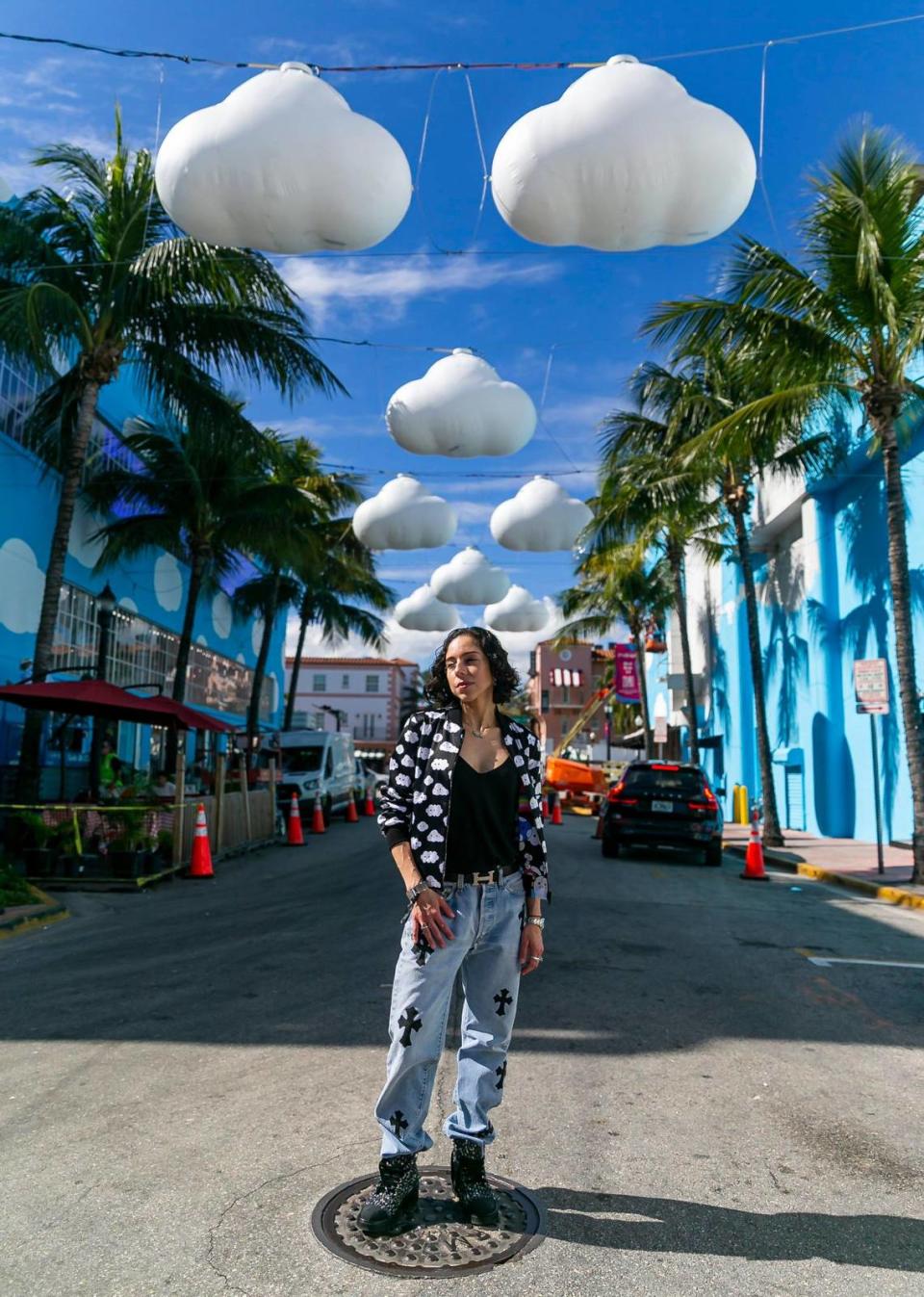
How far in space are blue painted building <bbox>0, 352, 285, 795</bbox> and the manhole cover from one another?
1443 centimetres

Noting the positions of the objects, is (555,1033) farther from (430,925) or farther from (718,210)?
(718,210)

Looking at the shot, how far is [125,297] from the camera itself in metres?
14.0

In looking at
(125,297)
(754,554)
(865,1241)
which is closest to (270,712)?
(754,554)

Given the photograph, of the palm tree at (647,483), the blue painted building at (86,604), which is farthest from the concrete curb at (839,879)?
the blue painted building at (86,604)

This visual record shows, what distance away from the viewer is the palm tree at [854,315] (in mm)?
12852

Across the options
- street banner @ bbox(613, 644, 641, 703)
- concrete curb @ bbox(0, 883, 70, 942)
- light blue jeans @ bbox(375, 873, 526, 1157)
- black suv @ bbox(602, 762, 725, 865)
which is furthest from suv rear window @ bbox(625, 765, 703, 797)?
street banner @ bbox(613, 644, 641, 703)

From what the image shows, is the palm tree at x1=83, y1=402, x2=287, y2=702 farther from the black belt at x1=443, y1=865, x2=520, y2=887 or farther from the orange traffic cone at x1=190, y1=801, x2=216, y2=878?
the black belt at x1=443, y1=865, x2=520, y2=887

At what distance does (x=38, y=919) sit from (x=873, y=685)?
10.6 metres

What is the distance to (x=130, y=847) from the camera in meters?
12.3

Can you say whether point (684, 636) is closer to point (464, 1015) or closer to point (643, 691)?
point (643, 691)

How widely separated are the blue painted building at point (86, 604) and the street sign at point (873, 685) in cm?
1122

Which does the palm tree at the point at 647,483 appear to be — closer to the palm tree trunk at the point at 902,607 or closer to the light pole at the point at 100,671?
the palm tree trunk at the point at 902,607

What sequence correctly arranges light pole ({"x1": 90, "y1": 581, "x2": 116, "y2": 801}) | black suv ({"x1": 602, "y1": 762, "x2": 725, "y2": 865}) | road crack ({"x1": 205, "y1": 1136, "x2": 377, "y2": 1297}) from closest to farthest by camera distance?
road crack ({"x1": 205, "y1": 1136, "x2": 377, "y2": 1297}) → light pole ({"x1": 90, "y1": 581, "x2": 116, "y2": 801}) → black suv ({"x1": 602, "y1": 762, "x2": 725, "y2": 865})

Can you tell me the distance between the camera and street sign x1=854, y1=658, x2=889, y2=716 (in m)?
13.9
